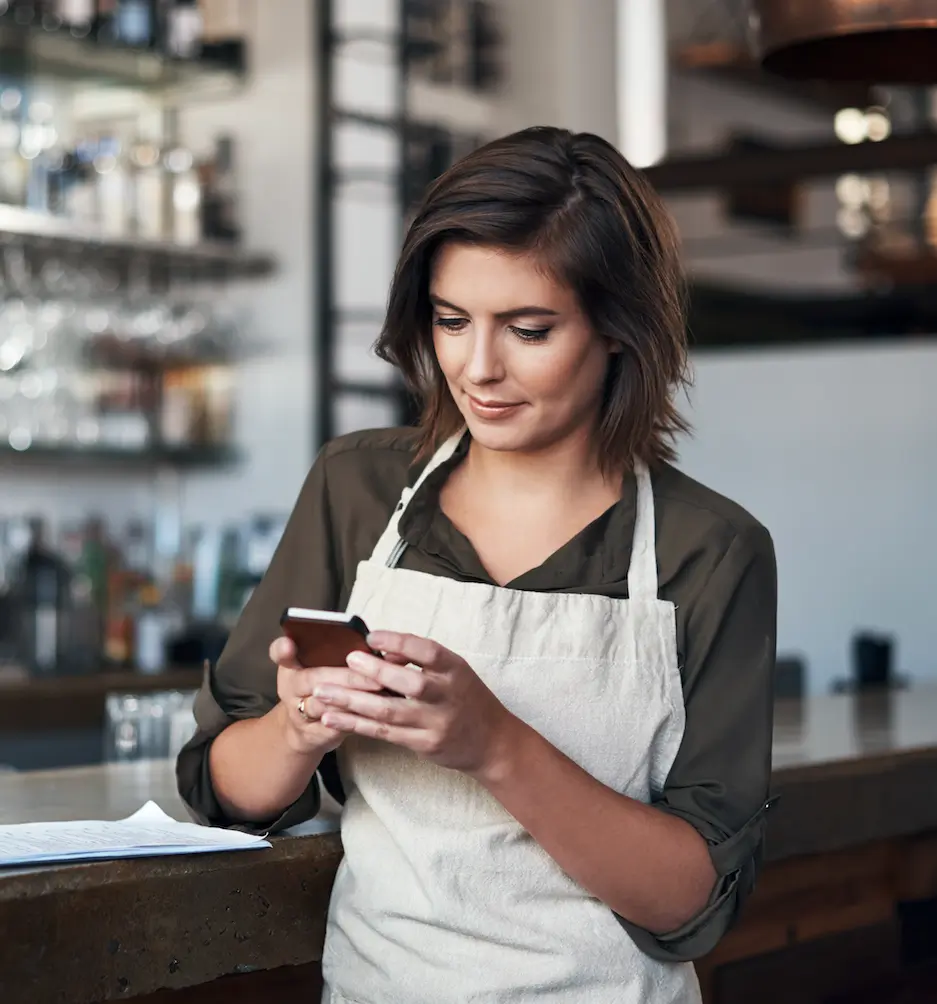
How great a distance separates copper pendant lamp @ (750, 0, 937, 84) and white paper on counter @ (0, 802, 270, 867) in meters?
0.98

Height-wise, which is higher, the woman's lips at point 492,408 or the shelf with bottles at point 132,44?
the shelf with bottles at point 132,44

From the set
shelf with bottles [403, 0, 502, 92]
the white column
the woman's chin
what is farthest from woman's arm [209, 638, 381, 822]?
shelf with bottles [403, 0, 502, 92]

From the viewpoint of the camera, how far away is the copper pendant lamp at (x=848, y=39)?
159 centimetres

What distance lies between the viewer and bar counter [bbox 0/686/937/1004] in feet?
3.52

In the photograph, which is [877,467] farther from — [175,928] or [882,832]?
[175,928]

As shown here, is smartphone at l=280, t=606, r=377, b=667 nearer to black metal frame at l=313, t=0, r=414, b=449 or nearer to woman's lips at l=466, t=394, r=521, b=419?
woman's lips at l=466, t=394, r=521, b=419

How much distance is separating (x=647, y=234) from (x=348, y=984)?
593mm

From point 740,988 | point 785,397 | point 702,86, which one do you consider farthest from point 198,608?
A: point 702,86

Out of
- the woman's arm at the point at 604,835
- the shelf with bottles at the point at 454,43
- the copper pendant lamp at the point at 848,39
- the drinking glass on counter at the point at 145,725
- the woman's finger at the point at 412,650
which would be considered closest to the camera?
the woman's finger at the point at 412,650

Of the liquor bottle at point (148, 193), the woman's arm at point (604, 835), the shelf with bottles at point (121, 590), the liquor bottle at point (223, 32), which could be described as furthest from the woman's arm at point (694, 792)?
the liquor bottle at point (223, 32)

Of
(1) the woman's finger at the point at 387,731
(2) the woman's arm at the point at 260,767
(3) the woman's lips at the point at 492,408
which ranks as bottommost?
(2) the woman's arm at the point at 260,767

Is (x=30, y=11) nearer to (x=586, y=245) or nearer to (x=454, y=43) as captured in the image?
(x=454, y=43)

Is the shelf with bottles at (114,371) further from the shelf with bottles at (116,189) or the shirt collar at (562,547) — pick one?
the shirt collar at (562,547)

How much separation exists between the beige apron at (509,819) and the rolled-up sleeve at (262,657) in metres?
0.06
